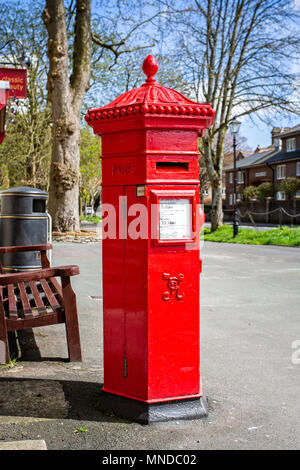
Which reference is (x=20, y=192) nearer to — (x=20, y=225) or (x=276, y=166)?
(x=20, y=225)

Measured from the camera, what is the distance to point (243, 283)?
360 inches

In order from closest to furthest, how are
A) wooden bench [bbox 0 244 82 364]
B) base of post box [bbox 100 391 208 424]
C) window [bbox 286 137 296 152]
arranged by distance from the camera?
base of post box [bbox 100 391 208 424] → wooden bench [bbox 0 244 82 364] → window [bbox 286 137 296 152]

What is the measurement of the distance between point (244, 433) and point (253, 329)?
2791 millimetres

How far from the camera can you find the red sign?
12.0 meters

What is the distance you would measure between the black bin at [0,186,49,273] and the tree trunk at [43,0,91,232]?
394 inches

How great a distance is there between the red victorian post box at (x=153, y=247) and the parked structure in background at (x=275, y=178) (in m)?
42.6

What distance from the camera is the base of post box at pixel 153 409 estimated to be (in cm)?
313

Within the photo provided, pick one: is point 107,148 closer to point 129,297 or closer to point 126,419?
point 129,297

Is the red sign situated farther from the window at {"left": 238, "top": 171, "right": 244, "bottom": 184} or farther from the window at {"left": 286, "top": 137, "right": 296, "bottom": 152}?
the window at {"left": 238, "top": 171, "right": 244, "bottom": 184}

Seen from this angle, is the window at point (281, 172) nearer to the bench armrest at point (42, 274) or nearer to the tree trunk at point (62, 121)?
the tree trunk at point (62, 121)

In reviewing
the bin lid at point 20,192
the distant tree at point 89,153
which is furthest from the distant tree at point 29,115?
the bin lid at point 20,192

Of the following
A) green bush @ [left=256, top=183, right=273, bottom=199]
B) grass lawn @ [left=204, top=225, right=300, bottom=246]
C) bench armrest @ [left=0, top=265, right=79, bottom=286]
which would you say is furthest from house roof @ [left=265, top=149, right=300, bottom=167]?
bench armrest @ [left=0, top=265, right=79, bottom=286]

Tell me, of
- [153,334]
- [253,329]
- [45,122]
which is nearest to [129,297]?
[153,334]
